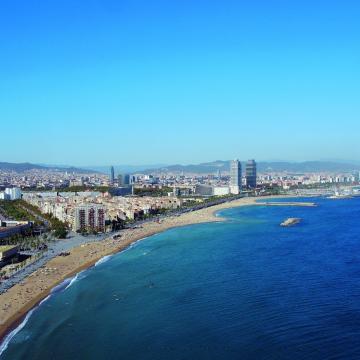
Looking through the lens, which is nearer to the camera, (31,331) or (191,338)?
(191,338)

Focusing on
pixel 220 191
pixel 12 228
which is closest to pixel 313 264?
pixel 12 228

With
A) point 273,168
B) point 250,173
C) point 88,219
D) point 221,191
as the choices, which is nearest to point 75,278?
point 88,219

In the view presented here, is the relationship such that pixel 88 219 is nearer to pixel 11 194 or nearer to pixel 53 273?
pixel 53 273

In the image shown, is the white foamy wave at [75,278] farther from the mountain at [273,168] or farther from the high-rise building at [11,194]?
the mountain at [273,168]

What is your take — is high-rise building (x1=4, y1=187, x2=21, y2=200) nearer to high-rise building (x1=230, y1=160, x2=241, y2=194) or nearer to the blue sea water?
high-rise building (x1=230, y1=160, x2=241, y2=194)

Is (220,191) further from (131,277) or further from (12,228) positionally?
(131,277)

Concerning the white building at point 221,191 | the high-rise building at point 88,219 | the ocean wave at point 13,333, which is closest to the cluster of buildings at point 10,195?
the white building at point 221,191

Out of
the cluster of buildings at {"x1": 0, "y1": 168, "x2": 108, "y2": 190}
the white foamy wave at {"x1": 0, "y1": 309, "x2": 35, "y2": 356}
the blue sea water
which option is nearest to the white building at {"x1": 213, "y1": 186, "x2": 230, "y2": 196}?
the cluster of buildings at {"x1": 0, "y1": 168, "x2": 108, "y2": 190}
